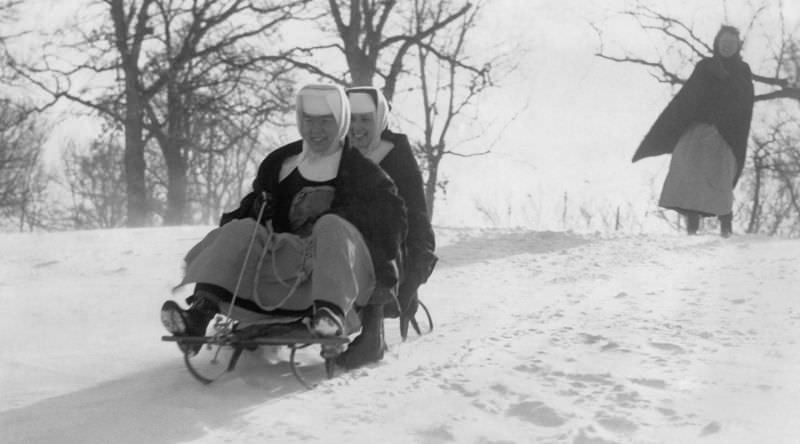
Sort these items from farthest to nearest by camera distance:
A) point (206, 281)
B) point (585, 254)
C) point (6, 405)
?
point (585, 254)
point (206, 281)
point (6, 405)

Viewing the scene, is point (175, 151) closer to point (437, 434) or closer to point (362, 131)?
point (362, 131)

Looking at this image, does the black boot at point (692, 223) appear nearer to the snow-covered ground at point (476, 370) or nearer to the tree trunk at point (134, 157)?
the snow-covered ground at point (476, 370)

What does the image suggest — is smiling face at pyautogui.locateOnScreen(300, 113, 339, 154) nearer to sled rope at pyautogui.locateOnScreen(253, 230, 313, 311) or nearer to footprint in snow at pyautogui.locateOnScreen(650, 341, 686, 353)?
sled rope at pyautogui.locateOnScreen(253, 230, 313, 311)

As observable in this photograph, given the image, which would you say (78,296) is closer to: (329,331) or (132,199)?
(329,331)

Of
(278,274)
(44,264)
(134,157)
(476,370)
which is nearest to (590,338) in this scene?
(476,370)

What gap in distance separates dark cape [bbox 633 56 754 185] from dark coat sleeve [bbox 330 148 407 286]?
644 cm

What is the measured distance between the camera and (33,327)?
17.1 ft

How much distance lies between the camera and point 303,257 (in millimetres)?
4035

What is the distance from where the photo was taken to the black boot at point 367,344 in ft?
13.5

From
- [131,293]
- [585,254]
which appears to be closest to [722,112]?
[585,254]

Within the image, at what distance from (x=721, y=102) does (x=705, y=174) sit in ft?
2.29

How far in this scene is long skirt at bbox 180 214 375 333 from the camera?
3797mm

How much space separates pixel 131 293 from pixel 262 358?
2316 mm

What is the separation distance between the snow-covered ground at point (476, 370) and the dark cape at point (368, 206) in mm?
459
